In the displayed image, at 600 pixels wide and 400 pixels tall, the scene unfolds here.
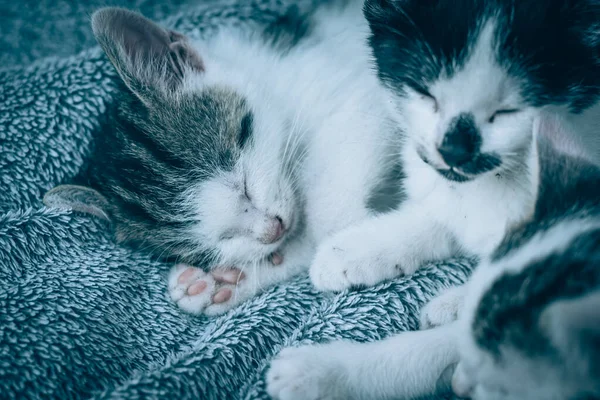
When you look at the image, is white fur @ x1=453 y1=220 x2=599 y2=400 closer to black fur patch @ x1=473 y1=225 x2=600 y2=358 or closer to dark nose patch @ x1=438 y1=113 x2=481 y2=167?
black fur patch @ x1=473 y1=225 x2=600 y2=358

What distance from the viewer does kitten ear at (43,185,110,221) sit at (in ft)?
4.24

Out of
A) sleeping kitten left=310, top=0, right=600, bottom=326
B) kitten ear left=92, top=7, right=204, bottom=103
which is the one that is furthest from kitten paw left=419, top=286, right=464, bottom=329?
kitten ear left=92, top=7, right=204, bottom=103

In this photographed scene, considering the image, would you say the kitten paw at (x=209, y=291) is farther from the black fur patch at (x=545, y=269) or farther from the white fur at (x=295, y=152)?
the black fur patch at (x=545, y=269)

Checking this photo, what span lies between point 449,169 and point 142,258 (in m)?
0.90

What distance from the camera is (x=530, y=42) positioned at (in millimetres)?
866

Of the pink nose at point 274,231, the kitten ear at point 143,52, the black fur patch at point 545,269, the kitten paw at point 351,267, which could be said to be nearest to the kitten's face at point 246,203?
the pink nose at point 274,231

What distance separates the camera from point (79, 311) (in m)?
1.20

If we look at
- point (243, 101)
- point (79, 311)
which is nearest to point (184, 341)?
point (79, 311)

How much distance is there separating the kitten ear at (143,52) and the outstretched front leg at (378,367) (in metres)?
0.77

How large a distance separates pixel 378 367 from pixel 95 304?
2.38 feet

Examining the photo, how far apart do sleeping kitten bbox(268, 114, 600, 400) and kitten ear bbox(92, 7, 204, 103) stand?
77 centimetres

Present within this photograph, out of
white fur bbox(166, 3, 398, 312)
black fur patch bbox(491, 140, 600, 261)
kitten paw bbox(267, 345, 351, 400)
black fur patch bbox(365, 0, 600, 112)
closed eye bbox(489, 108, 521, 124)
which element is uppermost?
black fur patch bbox(365, 0, 600, 112)

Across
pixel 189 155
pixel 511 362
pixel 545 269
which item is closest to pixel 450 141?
pixel 545 269

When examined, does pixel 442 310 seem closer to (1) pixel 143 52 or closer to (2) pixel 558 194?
(2) pixel 558 194
